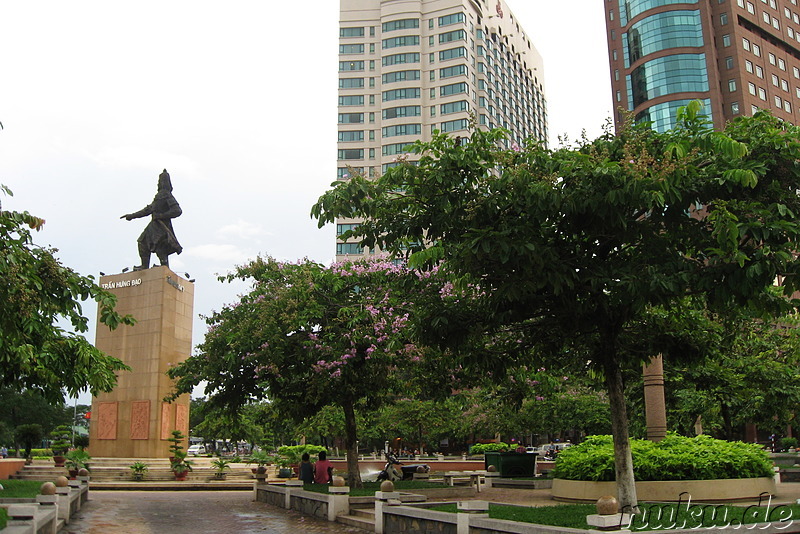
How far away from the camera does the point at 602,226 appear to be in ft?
37.2

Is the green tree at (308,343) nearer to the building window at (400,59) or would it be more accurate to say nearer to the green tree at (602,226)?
the green tree at (602,226)

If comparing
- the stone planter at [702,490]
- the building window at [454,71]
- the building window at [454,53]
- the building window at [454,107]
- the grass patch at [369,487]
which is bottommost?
the grass patch at [369,487]

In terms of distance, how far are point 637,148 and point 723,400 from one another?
16.4 m

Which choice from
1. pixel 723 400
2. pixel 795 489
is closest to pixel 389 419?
pixel 723 400

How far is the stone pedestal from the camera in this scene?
35.8m

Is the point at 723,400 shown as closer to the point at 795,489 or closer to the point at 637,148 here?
the point at 795,489

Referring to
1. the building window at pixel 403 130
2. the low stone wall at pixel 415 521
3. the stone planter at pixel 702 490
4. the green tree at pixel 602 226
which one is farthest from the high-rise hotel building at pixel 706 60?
the green tree at pixel 602 226

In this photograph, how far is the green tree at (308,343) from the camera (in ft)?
64.4

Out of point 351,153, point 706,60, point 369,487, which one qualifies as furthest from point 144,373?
point 706,60

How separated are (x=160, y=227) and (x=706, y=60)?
237 feet

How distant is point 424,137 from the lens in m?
106

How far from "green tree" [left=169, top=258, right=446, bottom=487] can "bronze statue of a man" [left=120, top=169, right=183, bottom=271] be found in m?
16.9

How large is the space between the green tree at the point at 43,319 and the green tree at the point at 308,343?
427 centimetres

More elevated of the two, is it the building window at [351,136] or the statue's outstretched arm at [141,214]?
the building window at [351,136]
